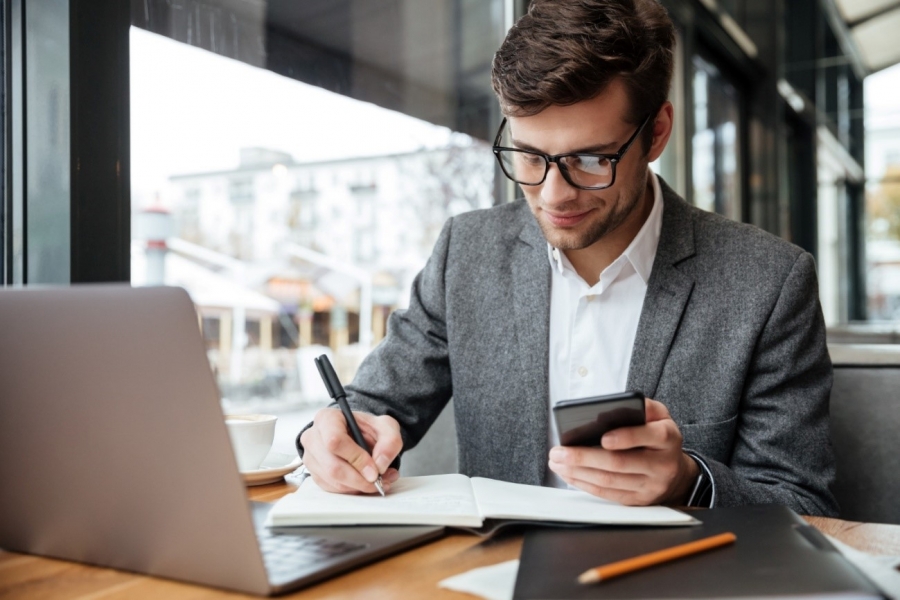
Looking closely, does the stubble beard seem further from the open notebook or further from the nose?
the open notebook

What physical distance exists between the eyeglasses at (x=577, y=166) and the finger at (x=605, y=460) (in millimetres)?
485

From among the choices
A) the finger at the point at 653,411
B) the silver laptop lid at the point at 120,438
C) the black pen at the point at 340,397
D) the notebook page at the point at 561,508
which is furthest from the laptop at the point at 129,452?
the finger at the point at 653,411

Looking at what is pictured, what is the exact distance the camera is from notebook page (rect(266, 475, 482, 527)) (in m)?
0.80

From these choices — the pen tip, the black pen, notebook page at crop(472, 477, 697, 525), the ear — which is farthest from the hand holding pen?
the ear

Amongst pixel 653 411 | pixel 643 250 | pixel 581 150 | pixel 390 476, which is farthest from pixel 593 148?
pixel 390 476

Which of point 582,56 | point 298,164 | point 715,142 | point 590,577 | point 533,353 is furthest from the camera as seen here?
point 715,142

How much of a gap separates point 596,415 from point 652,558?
0.59 ft

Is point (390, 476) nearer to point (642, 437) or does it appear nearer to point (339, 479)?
point (339, 479)

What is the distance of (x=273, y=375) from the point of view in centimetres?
173

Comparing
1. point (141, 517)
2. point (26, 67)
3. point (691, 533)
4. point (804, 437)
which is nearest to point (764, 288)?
point (804, 437)

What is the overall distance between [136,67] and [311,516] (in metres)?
0.87

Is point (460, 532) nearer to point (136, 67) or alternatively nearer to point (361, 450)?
point (361, 450)

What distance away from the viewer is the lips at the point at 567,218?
4.11ft

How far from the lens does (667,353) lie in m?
1.27
